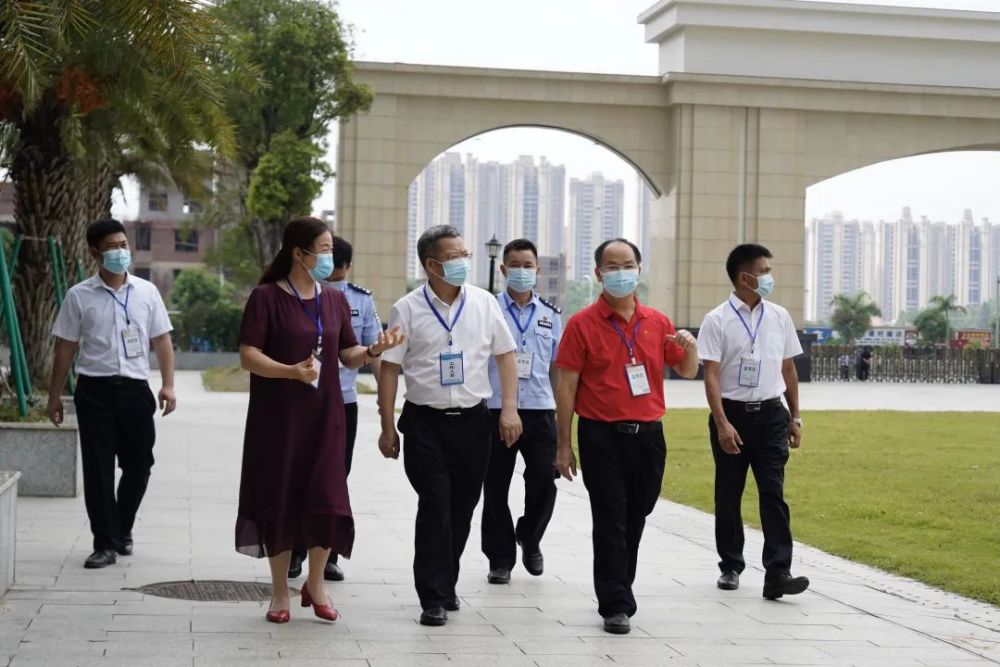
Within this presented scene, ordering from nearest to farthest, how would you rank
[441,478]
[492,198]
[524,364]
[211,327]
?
[441,478]
[524,364]
[211,327]
[492,198]

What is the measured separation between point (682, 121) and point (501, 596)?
1442 inches

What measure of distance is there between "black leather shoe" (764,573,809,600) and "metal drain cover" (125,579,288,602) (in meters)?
2.68

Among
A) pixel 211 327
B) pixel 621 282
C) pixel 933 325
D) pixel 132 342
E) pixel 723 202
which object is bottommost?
pixel 132 342

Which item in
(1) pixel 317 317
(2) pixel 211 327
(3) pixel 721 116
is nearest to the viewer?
(1) pixel 317 317

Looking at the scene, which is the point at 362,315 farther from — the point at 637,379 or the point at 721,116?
the point at 721,116

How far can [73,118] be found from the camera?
16.3 meters

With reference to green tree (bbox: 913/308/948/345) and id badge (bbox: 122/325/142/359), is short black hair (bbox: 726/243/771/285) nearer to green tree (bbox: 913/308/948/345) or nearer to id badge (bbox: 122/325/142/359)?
id badge (bbox: 122/325/142/359)

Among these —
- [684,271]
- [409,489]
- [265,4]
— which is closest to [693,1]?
[684,271]

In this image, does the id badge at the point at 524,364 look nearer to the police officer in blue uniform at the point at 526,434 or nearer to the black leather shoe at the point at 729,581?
the police officer in blue uniform at the point at 526,434

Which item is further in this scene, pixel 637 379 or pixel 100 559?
pixel 100 559

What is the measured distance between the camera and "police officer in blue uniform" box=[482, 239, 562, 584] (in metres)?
8.79

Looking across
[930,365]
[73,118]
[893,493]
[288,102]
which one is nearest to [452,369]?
[893,493]

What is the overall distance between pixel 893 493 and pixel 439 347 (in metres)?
8.62

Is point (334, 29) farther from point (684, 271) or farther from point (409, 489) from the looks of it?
point (409, 489)
